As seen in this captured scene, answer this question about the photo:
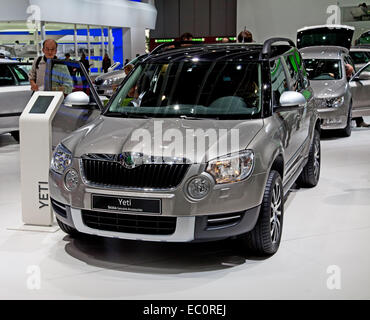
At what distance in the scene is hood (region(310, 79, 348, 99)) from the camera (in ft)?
31.9

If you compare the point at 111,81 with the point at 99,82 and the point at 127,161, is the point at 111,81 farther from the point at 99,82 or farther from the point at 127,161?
the point at 127,161

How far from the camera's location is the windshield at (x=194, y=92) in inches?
177

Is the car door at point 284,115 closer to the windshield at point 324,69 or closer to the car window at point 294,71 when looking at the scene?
the car window at point 294,71

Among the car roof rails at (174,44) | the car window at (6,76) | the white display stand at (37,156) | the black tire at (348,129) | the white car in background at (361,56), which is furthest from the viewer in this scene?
the white car in background at (361,56)

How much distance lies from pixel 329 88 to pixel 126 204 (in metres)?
7.00

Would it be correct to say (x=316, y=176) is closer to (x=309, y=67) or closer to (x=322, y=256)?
(x=322, y=256)

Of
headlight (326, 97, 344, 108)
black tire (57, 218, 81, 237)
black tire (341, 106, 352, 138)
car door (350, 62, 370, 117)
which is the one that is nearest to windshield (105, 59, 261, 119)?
black tire (57, 218, 81, 237)

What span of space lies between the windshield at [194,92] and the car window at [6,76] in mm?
4790

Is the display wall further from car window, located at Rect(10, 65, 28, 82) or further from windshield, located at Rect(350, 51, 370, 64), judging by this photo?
car window, located at Rect(10, 65, 28, 82)

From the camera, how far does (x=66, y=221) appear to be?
4121mm

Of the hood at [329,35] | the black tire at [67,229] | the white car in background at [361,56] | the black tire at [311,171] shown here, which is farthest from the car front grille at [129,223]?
the hood at [329,35]

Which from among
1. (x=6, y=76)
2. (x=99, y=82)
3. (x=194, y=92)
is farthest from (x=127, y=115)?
(x=99, y=82)

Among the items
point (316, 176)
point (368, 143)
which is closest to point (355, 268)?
point (316, 176)
